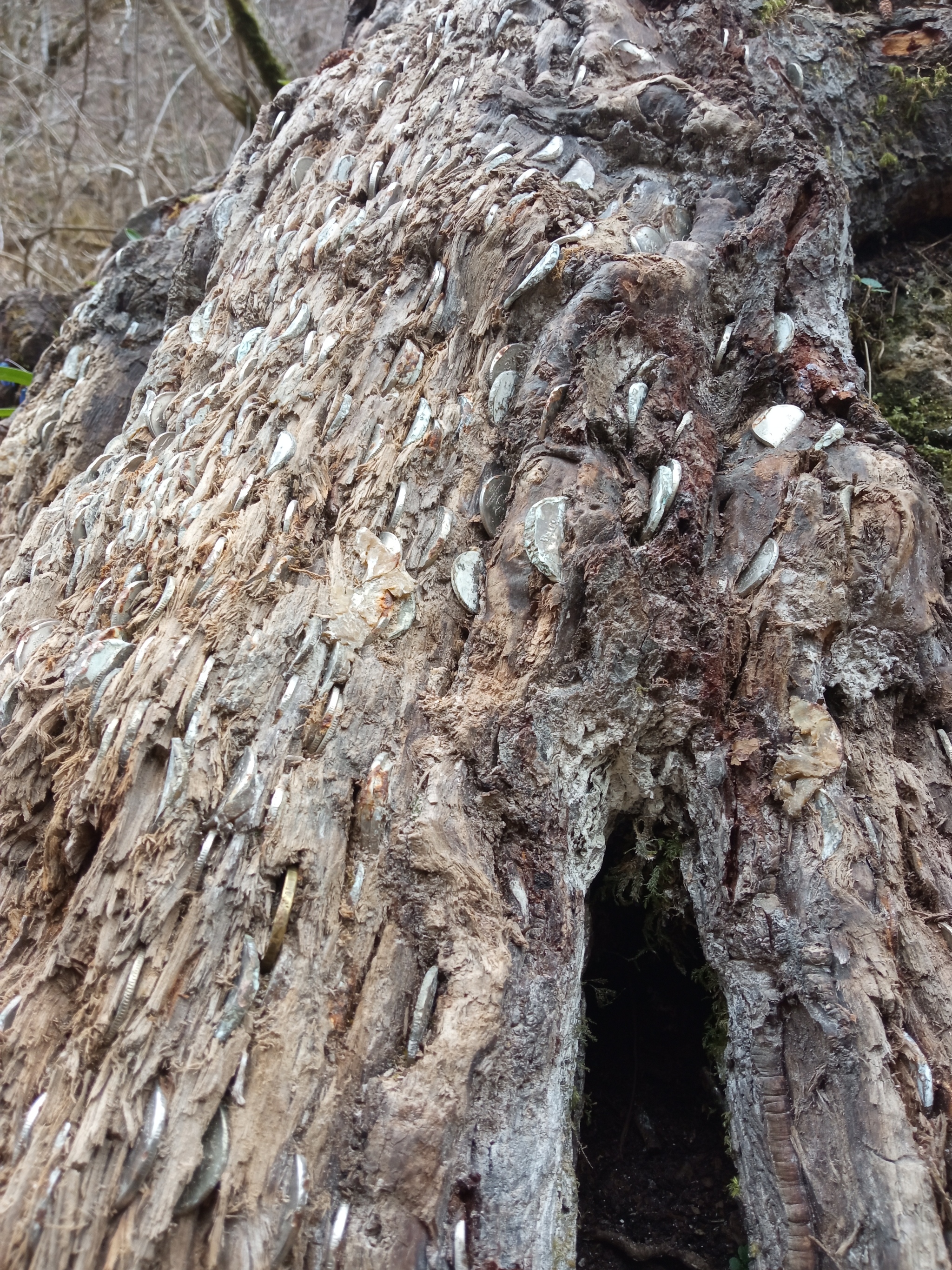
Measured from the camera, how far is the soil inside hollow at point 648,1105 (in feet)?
5.81

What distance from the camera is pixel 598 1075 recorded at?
2014 millimetres

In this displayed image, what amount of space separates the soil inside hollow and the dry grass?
5.91 meters

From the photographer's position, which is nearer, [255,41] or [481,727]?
[481,727]

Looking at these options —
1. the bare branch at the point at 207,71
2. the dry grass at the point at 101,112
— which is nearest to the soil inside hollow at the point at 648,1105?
the dry grass at the point at 101,112

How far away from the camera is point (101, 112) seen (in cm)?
784

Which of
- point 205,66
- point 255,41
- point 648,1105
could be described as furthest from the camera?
point 205,66

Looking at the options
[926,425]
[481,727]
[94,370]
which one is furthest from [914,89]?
[94,370]

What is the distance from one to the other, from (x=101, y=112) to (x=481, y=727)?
28.7ft

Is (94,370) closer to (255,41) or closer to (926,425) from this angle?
(926,425)

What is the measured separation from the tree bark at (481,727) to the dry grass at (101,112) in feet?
15.8

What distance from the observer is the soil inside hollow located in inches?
69.7

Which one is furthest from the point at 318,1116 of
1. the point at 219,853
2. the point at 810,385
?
the point at 810,385

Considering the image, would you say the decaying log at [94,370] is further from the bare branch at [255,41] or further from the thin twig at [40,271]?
the bare branch at [255,41]

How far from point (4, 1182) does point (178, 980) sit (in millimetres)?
371
